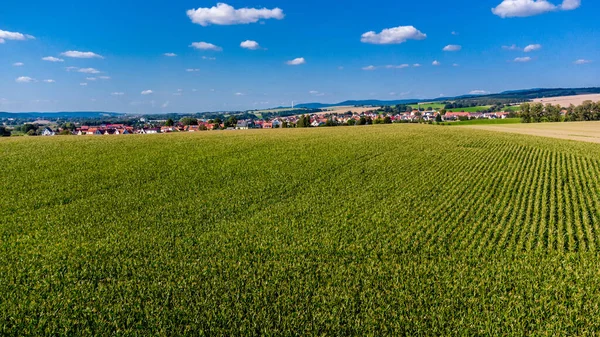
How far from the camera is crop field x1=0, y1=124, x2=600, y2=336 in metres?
7.89

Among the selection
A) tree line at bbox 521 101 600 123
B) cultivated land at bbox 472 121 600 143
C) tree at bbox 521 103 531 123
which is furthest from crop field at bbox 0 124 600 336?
tree line at bbox 521 101 600 123

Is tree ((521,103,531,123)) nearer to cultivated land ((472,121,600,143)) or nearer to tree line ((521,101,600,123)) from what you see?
tree line ((521,101,600,123))

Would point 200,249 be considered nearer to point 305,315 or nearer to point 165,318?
point 165,318

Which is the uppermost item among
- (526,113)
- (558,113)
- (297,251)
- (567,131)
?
(526,113)

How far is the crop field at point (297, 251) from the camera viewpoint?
7.89 m

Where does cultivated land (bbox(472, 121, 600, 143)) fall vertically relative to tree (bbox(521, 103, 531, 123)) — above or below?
below

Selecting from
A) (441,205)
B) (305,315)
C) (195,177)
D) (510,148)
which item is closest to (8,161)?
(195,177)

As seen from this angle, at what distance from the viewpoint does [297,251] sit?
11.5 meters

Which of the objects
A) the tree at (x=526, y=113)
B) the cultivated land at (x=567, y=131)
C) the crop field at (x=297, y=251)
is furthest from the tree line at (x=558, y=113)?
the crop field at (x=297, y=251)

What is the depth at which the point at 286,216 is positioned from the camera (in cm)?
1536

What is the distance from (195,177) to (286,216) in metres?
9.93

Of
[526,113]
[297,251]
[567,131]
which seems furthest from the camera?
[526,113]

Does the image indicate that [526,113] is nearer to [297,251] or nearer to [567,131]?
[567,131]

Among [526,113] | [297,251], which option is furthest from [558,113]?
[297,251]
